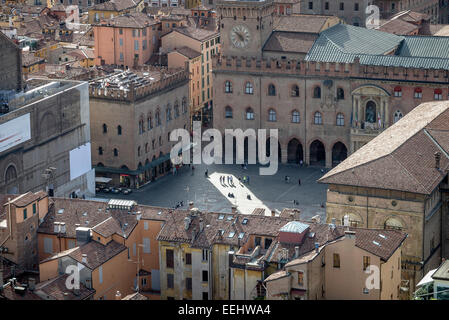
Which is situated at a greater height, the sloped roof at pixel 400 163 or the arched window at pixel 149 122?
the sloped roof at pixel 400 163

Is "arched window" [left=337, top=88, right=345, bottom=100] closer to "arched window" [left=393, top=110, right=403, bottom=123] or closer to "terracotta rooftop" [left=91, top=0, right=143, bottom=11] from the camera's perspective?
"arched window" [left=393, top=110, right=403, bottom=123]

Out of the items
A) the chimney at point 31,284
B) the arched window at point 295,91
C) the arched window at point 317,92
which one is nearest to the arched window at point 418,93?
the arched window at point 317,92

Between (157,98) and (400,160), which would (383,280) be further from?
(157,98)

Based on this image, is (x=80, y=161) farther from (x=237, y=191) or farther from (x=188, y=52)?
(x=188, y=52)

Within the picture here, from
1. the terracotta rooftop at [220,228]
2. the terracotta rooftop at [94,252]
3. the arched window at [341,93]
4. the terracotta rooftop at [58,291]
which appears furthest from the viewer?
the arched window at [341,93]

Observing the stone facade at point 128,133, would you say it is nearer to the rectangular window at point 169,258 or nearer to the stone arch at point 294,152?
the stone arch at point 294,152
